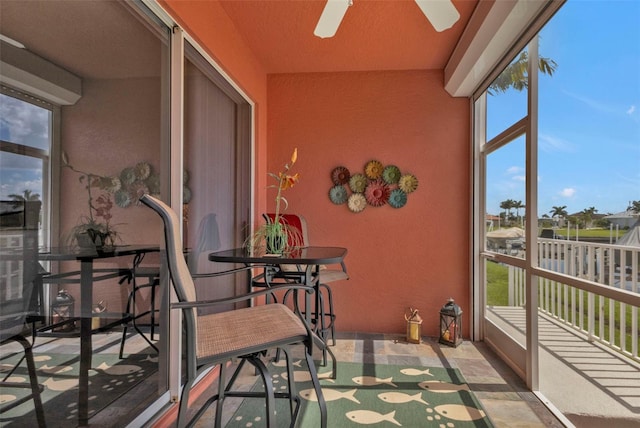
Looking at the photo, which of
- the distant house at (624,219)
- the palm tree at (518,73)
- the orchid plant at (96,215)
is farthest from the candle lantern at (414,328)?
the orchid plant at (96,215)

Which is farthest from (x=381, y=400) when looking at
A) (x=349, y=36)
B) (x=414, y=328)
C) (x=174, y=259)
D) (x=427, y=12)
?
(x=349, y=36)

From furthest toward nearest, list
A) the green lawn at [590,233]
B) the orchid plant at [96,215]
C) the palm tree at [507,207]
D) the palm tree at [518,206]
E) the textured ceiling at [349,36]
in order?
the palm tree at [507,207] < the palm tree at [518,206] < the textured ceiling at [349,36] < the green lawn at [590,233] < the orchid plant at [96,215]

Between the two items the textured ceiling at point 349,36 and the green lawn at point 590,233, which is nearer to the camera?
the green lawn at point 590,233

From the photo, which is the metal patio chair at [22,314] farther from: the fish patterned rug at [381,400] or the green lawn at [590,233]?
the green lawn at [590,233]

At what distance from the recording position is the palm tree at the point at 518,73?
7.09ft

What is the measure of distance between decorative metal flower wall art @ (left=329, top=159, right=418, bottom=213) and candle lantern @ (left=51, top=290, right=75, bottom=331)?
8.39 ft

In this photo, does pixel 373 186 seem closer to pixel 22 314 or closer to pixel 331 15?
pixel 331 15

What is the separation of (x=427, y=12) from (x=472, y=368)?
7.99ft

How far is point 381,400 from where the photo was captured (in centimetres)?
220

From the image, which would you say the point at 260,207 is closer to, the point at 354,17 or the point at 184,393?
the point at 354,17

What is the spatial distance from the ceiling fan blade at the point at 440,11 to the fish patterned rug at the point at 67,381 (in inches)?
89.5

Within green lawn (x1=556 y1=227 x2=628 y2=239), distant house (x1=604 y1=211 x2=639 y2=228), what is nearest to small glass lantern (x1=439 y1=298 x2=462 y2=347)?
green lawn (x1=556 y1=227 x2=628 y2=239)

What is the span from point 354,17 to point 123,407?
2.76m

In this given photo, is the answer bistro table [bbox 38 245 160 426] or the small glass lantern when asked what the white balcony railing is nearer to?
the small glass lantern
